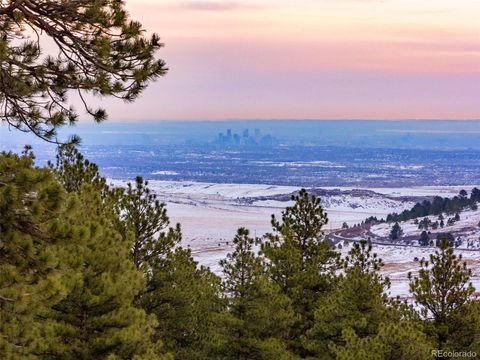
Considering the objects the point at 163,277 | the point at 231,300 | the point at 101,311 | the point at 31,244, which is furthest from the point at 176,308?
the point at 31,244

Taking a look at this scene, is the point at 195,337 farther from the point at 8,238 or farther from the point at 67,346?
the point at 8,238

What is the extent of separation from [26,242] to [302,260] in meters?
16.8

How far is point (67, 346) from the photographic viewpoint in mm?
12516

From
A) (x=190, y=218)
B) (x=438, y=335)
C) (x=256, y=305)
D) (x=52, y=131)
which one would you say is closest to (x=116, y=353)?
(x=52, y=131)

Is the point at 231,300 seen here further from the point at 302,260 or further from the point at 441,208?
the point at 441,208

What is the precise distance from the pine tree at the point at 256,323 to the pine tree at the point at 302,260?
1.55m

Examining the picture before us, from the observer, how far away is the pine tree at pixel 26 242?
6.96m

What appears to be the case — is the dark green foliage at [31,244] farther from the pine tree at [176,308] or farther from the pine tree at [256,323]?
the pine tree at [176,308]

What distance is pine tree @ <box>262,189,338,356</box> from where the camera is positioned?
22312 millimetres

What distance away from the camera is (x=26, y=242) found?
7.54 meters

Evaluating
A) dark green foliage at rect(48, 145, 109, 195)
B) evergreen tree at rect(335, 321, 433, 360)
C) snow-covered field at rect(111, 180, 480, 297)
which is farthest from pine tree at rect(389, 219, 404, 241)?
dark green foliage at rect(48, 145, 109, 195)

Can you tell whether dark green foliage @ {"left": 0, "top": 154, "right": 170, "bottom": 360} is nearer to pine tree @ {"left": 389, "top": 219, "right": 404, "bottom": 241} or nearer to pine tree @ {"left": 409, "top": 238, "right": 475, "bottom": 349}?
pine tree @ {"left": 409, "top": 238, "right": 475, "bottom": 349}

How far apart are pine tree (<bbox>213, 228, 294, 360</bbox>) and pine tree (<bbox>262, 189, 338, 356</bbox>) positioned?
155 centimetres

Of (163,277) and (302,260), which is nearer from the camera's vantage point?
(163,277)
